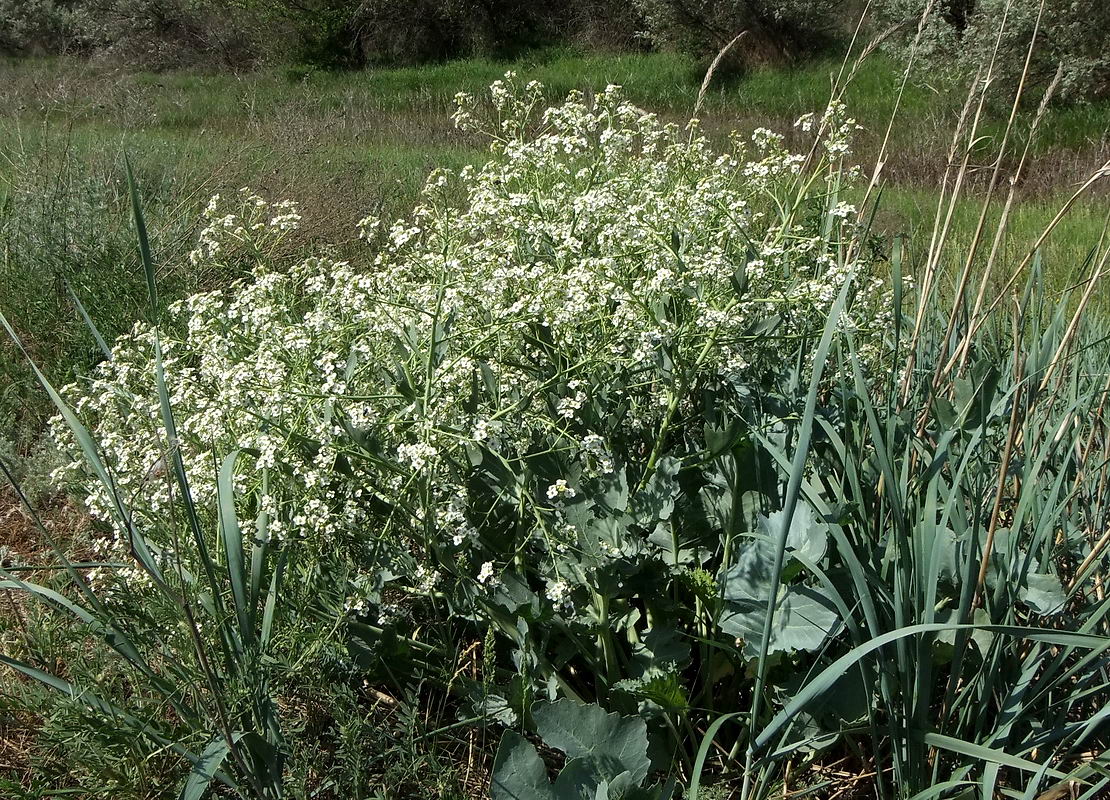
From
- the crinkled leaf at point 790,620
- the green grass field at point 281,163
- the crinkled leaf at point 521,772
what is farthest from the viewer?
the green grass field at point 281,163

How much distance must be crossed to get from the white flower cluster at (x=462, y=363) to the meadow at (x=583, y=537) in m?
0.01

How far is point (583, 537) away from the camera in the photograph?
1854 millimetres

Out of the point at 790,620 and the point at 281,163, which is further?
the point at 281,163

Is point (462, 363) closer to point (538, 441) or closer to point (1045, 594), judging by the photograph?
point (538, 441)

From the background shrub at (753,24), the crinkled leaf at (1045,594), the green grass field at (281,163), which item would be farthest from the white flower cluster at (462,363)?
the background shrub at (753,24)

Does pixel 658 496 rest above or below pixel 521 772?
above

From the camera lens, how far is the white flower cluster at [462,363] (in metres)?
1.84

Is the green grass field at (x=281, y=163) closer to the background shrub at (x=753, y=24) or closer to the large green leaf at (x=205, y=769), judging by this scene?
the background shrub at (x=753, y=24)

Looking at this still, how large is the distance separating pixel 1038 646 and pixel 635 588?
2.51ft

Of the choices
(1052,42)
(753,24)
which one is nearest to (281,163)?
(1052,42)

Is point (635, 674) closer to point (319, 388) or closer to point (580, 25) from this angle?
point (319, 388)

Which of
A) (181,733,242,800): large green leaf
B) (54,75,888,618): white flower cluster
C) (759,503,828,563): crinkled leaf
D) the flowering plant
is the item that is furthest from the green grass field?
(759,503,828,563): crinkled leaf

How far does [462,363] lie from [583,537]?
0.43m

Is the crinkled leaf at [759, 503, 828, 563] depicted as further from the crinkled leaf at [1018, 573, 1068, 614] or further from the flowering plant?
the crinkled leaf at [1018, 573, 1068, 614]
